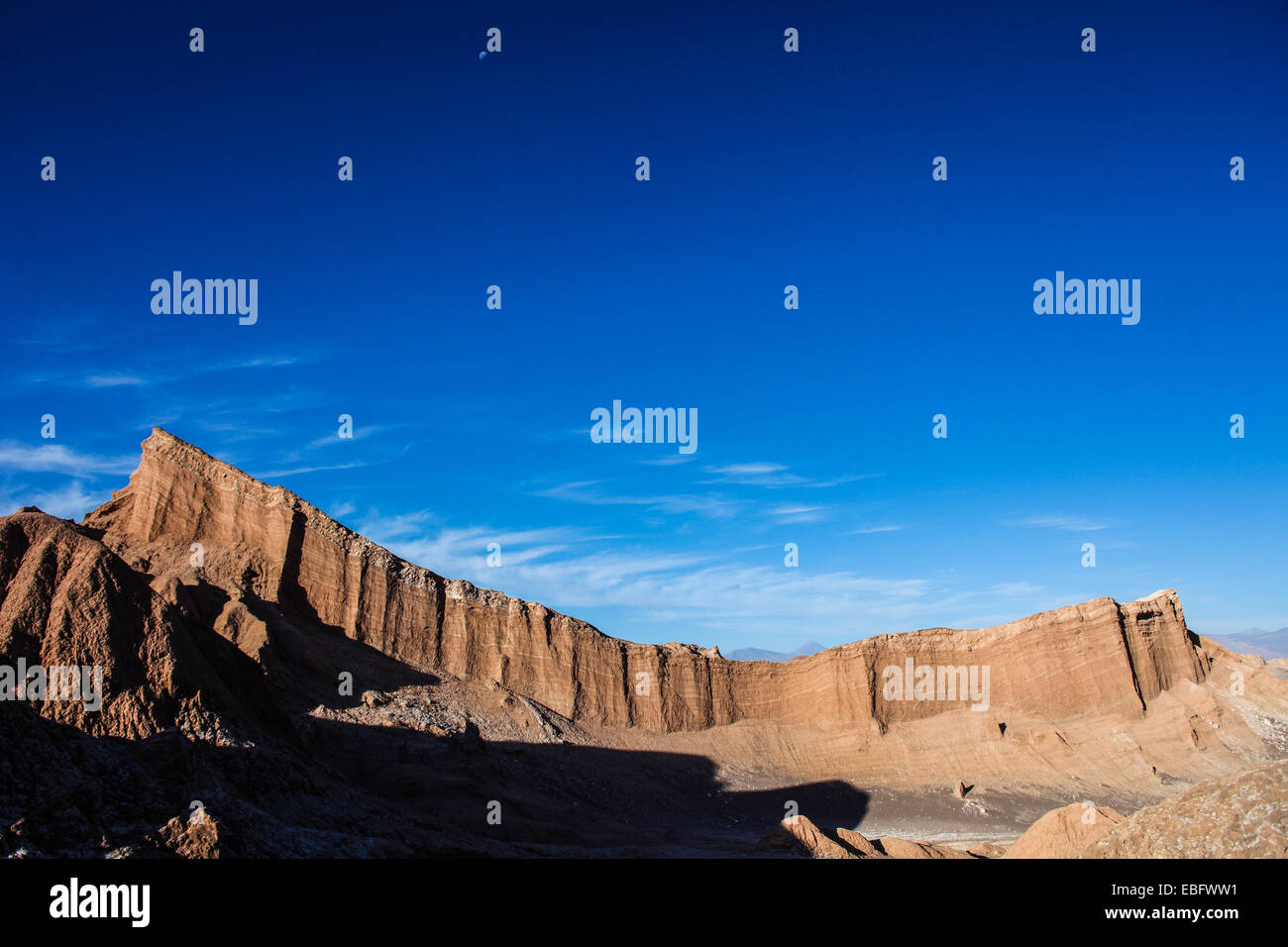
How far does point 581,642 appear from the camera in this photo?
51594mm

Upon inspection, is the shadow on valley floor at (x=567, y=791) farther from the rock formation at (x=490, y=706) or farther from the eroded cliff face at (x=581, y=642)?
the eroded cliff face at (x=581, y=642)

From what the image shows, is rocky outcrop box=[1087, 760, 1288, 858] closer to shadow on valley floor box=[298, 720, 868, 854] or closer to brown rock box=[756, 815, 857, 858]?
brown rock box=[756, 815, 857, 858]

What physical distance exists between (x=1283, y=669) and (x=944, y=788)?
1180 inches

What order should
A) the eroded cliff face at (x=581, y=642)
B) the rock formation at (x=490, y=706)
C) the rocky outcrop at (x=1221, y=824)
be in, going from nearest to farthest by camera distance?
the rocky outcrop at (x=1221, y=824), the rock formation at (x=490, y=706), the eroded cliff face at (x=581, y=642)

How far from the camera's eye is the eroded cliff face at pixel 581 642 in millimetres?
42188

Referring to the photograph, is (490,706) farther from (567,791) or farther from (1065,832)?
(1065,832)

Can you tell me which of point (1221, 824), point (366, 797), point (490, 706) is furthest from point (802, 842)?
point (490, 706)

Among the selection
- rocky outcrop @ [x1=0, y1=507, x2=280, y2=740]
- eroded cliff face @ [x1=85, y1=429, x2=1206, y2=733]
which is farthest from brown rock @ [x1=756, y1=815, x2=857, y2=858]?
eroded cliff face @ [x1=85, y1=429, x2=1206, y2=733]

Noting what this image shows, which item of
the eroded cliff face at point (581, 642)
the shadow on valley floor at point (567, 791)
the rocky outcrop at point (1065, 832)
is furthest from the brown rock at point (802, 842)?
the eroded cliff face at point (581, 642)

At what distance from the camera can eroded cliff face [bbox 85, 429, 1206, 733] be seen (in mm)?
42188

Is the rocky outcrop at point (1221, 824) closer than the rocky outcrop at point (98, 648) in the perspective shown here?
Yes

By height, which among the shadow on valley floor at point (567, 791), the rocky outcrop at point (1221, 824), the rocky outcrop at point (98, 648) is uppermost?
the rocky outcrop at point (98, 648)
